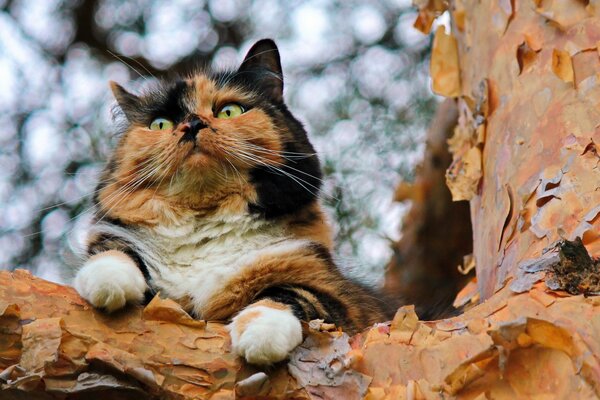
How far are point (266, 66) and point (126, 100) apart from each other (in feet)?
1.69

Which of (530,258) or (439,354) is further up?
(530,258)

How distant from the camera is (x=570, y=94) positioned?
2.00 metres

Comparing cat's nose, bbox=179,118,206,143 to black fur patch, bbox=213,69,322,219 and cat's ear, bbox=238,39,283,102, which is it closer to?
black fur patch, bbox=213,69,322,219

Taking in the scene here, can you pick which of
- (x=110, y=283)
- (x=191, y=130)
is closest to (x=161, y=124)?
(x=191, y=130)

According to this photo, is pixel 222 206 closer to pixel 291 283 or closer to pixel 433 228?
pixel 291 283

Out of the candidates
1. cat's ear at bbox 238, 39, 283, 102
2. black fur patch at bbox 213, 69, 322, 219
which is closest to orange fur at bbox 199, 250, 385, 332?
black fur patch at bbox 213, 69, 322, 219

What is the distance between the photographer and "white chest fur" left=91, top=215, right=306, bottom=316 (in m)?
2.08

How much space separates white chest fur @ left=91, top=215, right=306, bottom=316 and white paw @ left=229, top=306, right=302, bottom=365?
0.36 m

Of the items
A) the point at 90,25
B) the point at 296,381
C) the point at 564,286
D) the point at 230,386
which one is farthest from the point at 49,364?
the point at 90,25

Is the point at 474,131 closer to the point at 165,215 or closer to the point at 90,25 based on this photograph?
the point at 165,215

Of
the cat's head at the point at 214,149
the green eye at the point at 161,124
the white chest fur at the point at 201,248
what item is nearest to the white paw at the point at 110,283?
the white chest fur at the point at 201,248

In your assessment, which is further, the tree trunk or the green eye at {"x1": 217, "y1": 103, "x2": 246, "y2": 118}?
the green eye at {"x1": 217, "y1": 103, "x2": 246, "y2": 118}

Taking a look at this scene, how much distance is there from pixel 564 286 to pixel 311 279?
2.61 feet

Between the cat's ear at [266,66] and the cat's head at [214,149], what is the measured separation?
0.03 metres
